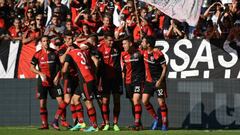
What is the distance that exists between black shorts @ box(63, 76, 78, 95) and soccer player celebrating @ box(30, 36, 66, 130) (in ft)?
0.78

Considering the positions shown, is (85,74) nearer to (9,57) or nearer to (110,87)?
(110,87)

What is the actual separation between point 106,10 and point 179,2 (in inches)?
111

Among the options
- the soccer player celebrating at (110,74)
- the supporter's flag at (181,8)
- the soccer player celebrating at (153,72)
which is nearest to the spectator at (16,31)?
the soccer player celebrating at (110,74)

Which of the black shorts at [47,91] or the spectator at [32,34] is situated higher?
the spectator at [32,34]

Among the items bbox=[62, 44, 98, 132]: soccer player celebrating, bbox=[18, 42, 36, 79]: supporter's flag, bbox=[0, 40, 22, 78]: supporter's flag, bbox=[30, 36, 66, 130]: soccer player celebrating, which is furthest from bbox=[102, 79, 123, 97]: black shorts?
bbox=[0, 40, 22, 78]: supporter's flag

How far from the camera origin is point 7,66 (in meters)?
21.7

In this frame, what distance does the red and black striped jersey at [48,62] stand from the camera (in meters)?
19.1

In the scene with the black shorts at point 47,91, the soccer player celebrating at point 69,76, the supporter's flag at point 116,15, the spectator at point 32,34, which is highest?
the supporter's flag at point 116,15

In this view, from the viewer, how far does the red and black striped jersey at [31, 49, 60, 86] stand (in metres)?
19.1

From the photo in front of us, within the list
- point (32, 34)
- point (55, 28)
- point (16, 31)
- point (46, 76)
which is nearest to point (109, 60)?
point (46, 76)

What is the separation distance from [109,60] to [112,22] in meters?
2.19

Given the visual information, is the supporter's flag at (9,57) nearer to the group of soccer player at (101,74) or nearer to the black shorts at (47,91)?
the group of soccer player at (101,74)

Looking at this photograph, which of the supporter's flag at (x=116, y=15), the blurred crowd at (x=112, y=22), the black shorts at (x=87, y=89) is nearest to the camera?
the black shorts at (x=87, y=89)

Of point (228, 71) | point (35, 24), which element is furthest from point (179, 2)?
point (35, 24)
